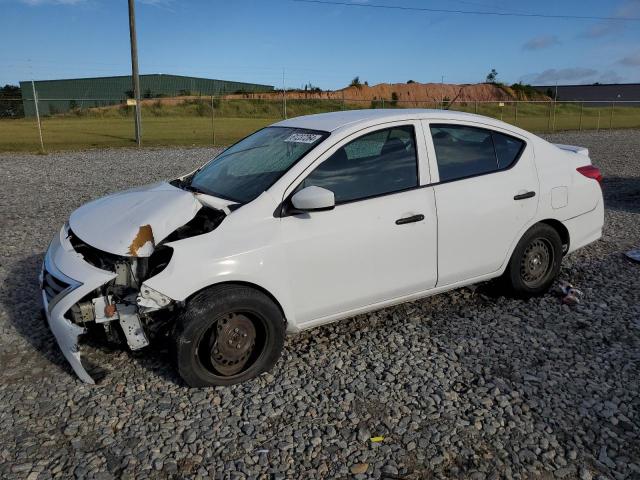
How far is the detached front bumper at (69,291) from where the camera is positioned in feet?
10.9

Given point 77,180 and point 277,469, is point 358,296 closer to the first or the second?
point 277,469

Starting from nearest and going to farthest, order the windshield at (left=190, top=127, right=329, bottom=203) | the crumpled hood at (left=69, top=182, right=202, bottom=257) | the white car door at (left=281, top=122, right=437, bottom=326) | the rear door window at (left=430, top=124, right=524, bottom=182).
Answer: the crumpled hood at (left=69, top=182, right=202, bottom=257), the white car door at (left=281, top=122, right=437, bottom=326), the windshield at (left=190, top=127, right=329, bottom=203), the rear door window at (left=430, top=124, right=524, bottom=182)

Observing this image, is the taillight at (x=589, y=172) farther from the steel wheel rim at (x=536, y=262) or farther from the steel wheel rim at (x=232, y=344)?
the steel wheel rim at (x=232, y=344)

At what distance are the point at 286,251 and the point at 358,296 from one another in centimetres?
67

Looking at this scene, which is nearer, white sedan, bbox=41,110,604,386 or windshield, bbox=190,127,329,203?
white sedan, bbox=41,110,604,386

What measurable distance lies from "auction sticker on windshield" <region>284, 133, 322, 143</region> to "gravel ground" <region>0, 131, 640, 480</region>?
1523 millimetres

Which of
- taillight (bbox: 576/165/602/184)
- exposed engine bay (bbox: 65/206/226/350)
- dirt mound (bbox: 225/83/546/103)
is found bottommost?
exposed engine bay (bbox: 65/206/226/350)

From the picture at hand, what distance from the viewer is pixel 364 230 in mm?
3764

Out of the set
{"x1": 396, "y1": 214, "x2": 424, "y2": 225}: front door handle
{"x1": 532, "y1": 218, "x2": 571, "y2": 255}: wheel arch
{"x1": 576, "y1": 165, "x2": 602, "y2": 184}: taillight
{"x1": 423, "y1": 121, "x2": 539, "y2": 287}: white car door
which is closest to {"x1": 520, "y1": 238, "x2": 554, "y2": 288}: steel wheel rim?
{"x1": 532, "y1": 218, "x2": 571, "y2": 255}: wheel arch

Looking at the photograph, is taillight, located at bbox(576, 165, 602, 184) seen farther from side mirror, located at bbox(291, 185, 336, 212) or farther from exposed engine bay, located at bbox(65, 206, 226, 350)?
exposed engine bay, located at bbox(65, 206, 226, 350)

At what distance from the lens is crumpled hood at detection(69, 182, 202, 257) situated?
3441mm

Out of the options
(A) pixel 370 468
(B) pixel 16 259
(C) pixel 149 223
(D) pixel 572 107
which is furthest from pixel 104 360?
(D) pixel 572 107

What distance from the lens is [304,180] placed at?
3688 mm

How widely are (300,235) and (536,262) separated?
244 centimetres
